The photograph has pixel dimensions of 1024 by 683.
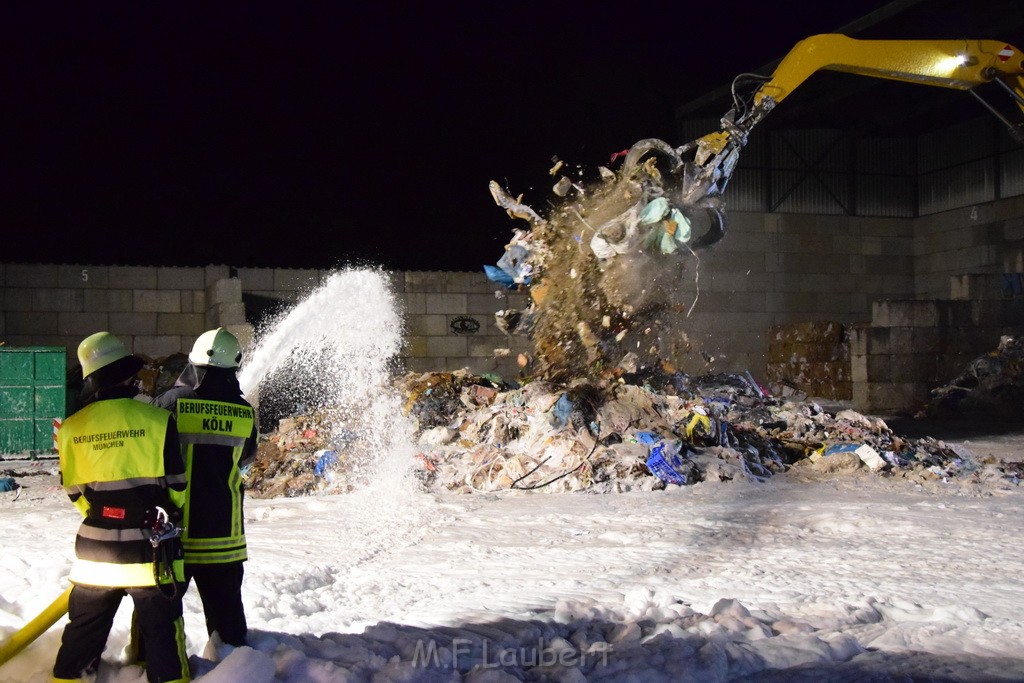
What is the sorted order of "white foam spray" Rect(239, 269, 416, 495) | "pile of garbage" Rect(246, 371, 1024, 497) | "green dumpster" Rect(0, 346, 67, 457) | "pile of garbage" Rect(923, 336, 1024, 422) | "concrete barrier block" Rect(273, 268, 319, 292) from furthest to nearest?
"pile of garbage" Rect(923, 336, 1024, 422), "concrete barrier block" Rect(273, 268, 319, 292), "green dumpster" Rect(0, 346, 67, 457), "white foam spray" Rect(239, 269, 416, 495), "pile of garbage" Rect(246, 371, 1024, 497)

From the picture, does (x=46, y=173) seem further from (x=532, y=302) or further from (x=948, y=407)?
(x=948, y=407)

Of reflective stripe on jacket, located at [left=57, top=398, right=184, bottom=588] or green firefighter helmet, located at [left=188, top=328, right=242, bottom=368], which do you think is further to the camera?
green firefighter helmet, located at [left=188, top=328, right=242, bottom=368]

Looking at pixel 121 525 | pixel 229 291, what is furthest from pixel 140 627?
pixel 229 291

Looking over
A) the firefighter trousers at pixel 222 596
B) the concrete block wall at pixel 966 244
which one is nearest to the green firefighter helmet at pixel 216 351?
the firefighter trousers at pixel 222 596

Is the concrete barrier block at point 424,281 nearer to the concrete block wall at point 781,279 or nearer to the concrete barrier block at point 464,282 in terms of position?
the concrete barrier block at point 464,282

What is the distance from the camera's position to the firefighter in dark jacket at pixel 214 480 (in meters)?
3.81

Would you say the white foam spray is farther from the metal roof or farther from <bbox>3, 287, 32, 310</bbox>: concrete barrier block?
the metal roof

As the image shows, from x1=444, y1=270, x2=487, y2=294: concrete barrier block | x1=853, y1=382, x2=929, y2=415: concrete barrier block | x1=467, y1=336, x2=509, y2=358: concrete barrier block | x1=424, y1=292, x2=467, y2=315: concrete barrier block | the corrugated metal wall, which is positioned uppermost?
the corrugated metal wall

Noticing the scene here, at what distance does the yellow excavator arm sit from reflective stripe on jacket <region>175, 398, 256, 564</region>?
21.2 ft

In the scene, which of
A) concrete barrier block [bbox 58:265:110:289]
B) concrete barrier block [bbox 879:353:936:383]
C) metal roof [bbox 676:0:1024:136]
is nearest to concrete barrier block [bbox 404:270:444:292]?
concrete barrier block [bbox 58:265:110:289]

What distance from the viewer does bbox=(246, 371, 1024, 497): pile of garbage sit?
372 inches

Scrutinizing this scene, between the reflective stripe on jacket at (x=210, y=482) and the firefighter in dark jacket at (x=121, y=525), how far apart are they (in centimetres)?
33

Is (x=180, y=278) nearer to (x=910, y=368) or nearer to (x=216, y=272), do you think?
(x=216, y=272)

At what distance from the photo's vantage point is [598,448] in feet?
32.3
